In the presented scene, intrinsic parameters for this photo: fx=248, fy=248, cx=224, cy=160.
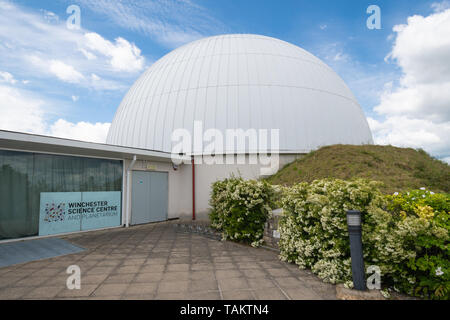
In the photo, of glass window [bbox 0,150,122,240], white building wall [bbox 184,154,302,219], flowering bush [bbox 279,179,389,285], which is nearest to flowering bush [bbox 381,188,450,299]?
flowering bush [bbox 279,179,389,285]

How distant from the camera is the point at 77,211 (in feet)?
24.7

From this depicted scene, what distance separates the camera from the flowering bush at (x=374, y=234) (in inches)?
Result: 122

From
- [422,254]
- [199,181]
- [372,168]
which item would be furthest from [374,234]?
[199,181]

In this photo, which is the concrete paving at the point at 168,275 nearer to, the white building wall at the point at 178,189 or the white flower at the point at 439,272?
the white flower at the point at 439,272

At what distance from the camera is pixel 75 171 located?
7.62 metres

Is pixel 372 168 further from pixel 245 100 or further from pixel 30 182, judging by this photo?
pixel 30 182

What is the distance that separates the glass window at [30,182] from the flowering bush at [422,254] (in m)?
8.00

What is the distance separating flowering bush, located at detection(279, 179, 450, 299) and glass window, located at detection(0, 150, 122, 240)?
6371 mm

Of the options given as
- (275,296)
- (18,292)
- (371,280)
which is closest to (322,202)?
(371,280)

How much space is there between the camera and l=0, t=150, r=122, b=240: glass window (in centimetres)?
629

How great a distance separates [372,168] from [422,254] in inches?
268

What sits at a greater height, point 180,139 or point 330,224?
point 180,139

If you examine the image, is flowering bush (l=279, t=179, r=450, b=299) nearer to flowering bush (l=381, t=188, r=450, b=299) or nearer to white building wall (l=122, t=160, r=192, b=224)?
flowering bush (l=381, t=188, r=450, b=299)

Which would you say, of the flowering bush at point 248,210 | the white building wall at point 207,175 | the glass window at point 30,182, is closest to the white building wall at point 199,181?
the white building wall at point 207,175
